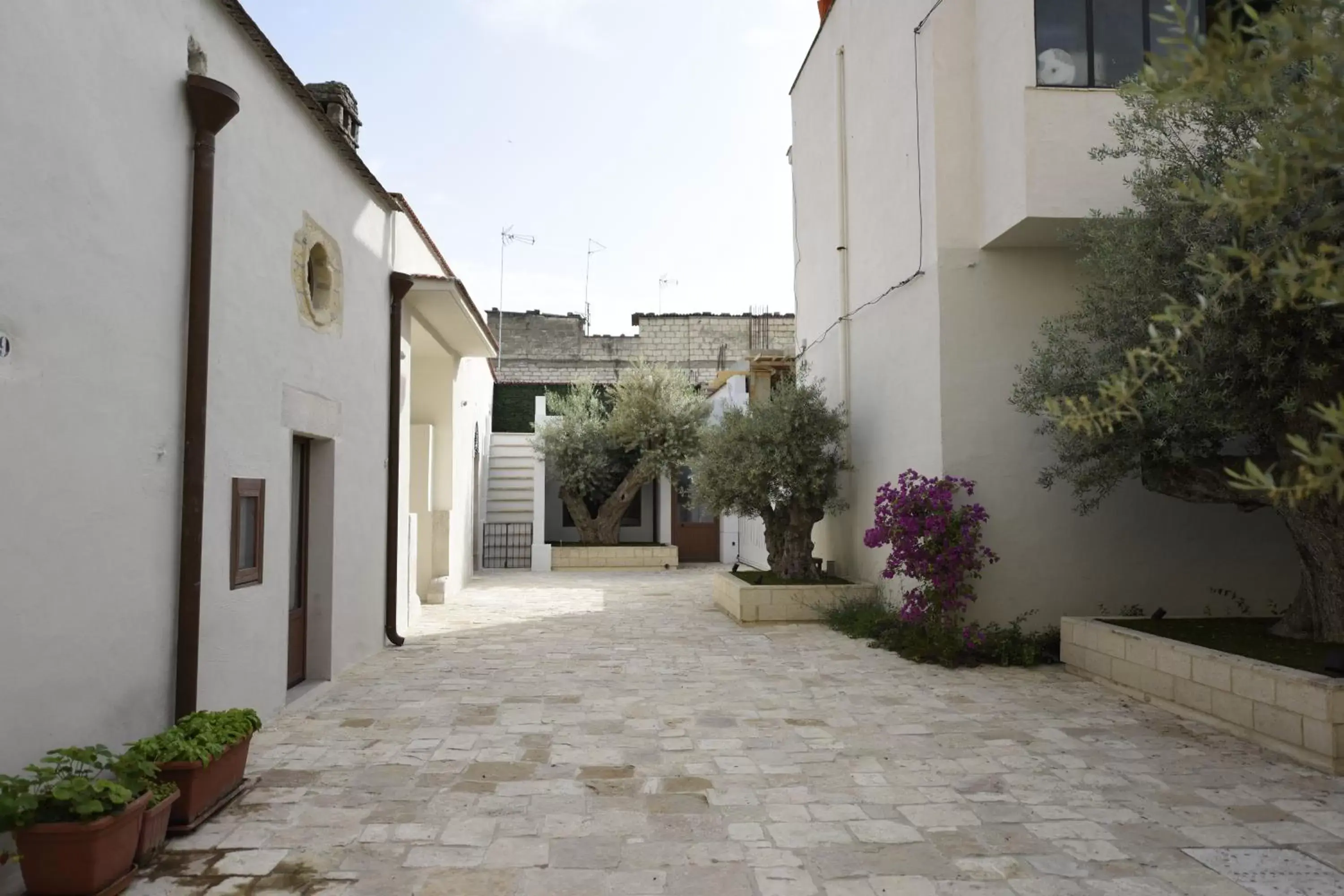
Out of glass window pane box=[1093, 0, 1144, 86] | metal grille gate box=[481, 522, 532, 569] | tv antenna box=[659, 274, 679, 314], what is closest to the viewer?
glass window pane box=[1093, 0, 1144, 86]

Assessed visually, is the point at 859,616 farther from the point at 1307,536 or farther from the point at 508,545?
the point at 508,545

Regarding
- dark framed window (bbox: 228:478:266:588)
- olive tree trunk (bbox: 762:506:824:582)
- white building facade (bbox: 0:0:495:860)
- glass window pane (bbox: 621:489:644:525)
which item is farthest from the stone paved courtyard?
glass window pane (bbox: 621:489:644:525)

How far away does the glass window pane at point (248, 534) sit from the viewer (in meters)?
5.35

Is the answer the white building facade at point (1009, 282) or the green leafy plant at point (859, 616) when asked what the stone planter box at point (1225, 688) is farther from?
the green leafy plant at point (859, 616)

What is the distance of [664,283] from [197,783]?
24.6 meters

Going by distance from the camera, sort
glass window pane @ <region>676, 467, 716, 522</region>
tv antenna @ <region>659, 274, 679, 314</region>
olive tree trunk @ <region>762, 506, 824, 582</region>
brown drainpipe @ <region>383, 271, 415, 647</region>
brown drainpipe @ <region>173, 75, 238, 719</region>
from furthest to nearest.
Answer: tv antenna @ <region>659, 274, 679, 314</region>, glass window pane @ <region>676, 467, 716, 522</region>, olive tree trunk @ <region>762, 506, 824, 582</region>, brown drainpipe @ <region>383, 271, 415, 647</region>, brown drainpipe @ <region>173, 75, 238, 719</region>

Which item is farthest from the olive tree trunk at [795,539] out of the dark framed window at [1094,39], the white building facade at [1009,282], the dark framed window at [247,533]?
the dark framed window at [247,533]

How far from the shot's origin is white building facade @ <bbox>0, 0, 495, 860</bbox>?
3.33m

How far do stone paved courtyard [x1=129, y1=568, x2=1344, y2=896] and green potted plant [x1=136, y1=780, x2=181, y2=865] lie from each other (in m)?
0.08

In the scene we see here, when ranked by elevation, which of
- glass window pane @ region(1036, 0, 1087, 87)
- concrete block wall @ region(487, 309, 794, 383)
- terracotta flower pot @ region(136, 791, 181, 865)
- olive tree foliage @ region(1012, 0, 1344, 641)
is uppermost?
concrete block wall @ region(487, 309, 794, 383)

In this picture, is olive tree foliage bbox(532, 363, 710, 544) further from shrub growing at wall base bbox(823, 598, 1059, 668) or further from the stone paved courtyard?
the stone paved courtyard

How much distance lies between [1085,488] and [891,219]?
12.1 feet

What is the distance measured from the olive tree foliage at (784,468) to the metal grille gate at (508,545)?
25.4 ft

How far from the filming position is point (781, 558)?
1082 cm
